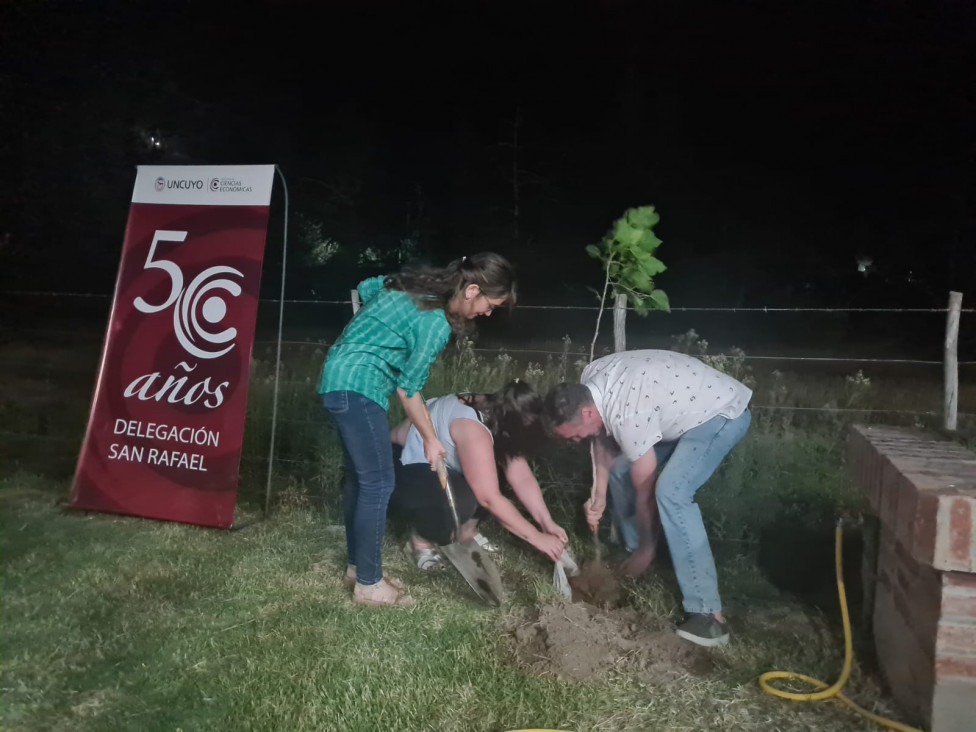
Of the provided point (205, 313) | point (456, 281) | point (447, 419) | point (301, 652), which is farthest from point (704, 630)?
point (205, 313)

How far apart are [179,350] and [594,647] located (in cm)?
218

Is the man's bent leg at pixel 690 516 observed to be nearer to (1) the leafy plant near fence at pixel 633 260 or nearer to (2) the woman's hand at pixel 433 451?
(1) the leafy plant near fence at pixel 633 260

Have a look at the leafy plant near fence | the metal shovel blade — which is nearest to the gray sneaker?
the metal shovel blade

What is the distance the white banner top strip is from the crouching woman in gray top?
120cm

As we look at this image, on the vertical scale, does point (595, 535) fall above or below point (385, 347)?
below

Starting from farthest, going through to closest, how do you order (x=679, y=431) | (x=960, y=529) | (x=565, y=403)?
(x=565, y=403), (x=679, y=431), (x=960, y=529)

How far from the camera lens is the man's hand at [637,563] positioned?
→ 2814 millimetres

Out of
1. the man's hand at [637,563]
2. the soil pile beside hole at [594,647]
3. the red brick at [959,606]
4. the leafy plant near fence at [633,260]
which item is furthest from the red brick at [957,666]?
the leafy plant near fence at [633,260]

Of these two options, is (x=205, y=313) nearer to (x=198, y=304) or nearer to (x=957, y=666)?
(x=198, y=304)

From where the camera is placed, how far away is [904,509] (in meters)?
1.87

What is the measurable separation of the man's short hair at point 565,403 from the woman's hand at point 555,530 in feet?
1.22

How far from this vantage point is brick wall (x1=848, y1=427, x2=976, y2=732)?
171 cm

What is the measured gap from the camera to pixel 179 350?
3.41 m

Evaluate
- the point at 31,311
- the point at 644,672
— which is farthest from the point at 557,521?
the point at 31,311
